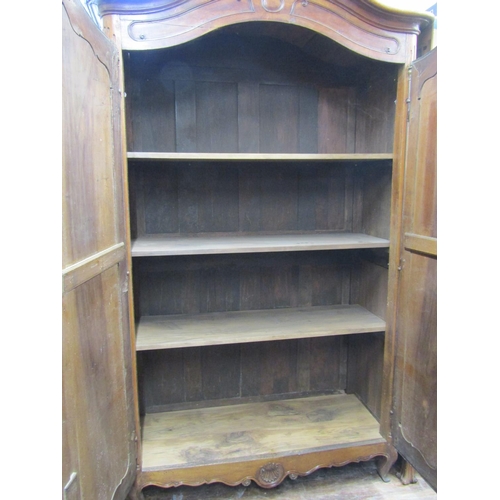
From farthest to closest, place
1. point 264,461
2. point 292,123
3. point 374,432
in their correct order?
point 292,123
point 374,432
point 264,461

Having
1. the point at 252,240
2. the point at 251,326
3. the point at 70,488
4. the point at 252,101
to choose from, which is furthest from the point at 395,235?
the point at 70,488

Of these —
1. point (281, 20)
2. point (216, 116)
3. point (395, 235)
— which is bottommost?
point (395, 235)

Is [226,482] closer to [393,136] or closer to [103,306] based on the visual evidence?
[103,306]

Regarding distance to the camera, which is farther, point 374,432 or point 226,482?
point 374,432

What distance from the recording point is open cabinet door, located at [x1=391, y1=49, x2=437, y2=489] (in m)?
1.31

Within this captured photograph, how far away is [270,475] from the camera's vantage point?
1.55 meters

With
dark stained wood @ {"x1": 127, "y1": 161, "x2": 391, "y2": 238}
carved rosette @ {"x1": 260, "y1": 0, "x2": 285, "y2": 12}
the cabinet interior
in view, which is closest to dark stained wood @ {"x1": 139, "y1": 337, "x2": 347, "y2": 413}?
the cabinet interior

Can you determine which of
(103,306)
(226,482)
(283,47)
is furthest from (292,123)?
(226,482)

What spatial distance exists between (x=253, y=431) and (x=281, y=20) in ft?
5.23

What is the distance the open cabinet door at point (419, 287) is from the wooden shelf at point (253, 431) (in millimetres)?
264

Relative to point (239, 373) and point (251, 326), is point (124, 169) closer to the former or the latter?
point (251, 326)

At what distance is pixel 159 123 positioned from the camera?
1.71m
